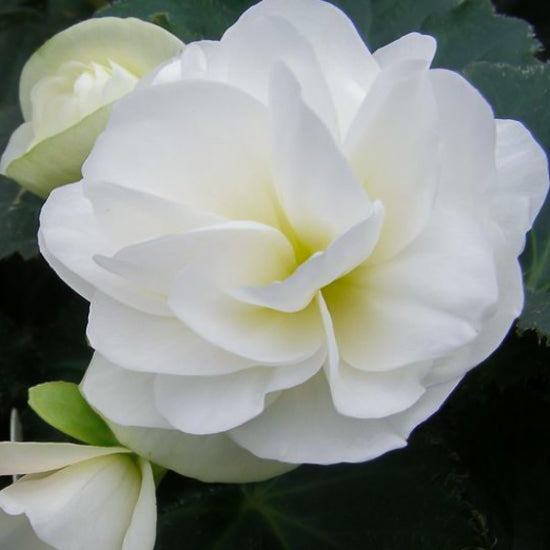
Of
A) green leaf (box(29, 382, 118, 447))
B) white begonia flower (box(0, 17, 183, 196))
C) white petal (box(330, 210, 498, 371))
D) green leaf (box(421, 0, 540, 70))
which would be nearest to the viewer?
white petal (box(330, 210, 498, 371))

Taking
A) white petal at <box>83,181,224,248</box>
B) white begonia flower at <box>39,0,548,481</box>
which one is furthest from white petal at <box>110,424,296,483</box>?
white petal at <box>83,181,224,248</box>

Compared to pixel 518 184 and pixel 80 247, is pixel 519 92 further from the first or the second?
pixel 80 247

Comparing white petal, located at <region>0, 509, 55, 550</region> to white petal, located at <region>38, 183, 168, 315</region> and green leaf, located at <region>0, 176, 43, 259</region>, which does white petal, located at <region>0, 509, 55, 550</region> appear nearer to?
white petal, located at <region>38, 183, 168, 315</region>

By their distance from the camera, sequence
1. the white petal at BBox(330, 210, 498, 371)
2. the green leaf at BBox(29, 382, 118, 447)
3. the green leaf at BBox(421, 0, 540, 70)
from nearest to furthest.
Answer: the white petal at BBox(330, 210, 498, 371) < the green leaf at BBox(29, 382, 118, 447) < the green leaf at BBox(421, 0, 540, 70)

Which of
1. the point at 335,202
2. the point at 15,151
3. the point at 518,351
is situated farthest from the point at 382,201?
the point at 15,151

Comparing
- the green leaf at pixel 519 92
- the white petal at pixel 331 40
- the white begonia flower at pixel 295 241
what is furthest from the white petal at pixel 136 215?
the green leaf at pixel 519 92

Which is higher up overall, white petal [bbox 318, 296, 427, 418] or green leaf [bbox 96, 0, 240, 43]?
white petal [bbox 318, 296, 427, 418]

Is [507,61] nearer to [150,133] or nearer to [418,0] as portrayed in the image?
[418,0]
